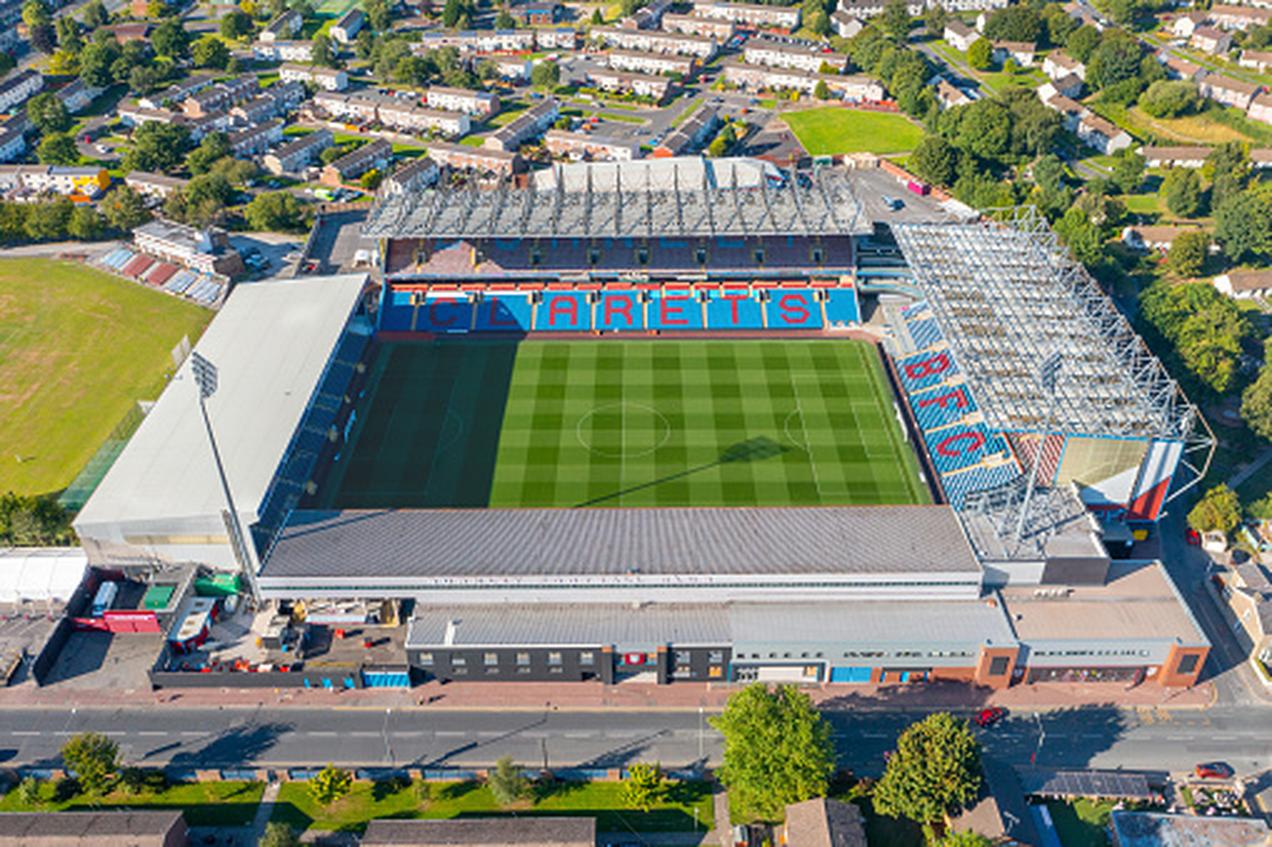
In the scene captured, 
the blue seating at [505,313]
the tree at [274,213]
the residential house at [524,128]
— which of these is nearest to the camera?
the blue seating at [505,313]

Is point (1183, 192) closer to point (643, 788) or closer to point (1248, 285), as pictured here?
point (1248, 285)

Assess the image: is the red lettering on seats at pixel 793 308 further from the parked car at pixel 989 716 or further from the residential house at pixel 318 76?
the residential house at pixel 318 76

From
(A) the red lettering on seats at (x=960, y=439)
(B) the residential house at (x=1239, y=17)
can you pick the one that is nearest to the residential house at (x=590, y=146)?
(A) the red lettering on seats at (x=960, y=439)

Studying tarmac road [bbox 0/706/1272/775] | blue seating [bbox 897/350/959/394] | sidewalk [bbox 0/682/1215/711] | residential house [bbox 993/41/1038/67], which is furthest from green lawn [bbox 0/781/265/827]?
residential house [bbox 993/41/1038/67]

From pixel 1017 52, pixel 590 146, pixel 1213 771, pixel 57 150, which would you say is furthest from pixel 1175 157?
pixel 57 150

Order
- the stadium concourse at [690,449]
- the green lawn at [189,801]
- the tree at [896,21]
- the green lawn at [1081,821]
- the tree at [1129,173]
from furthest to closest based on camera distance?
the tree at [896,21], the tree at [1129,173], the stadium concourse at [690,449], the green lawn at [189,801], the green lawn at [1081,821]

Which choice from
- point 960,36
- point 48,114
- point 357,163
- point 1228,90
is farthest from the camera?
point 960,36
